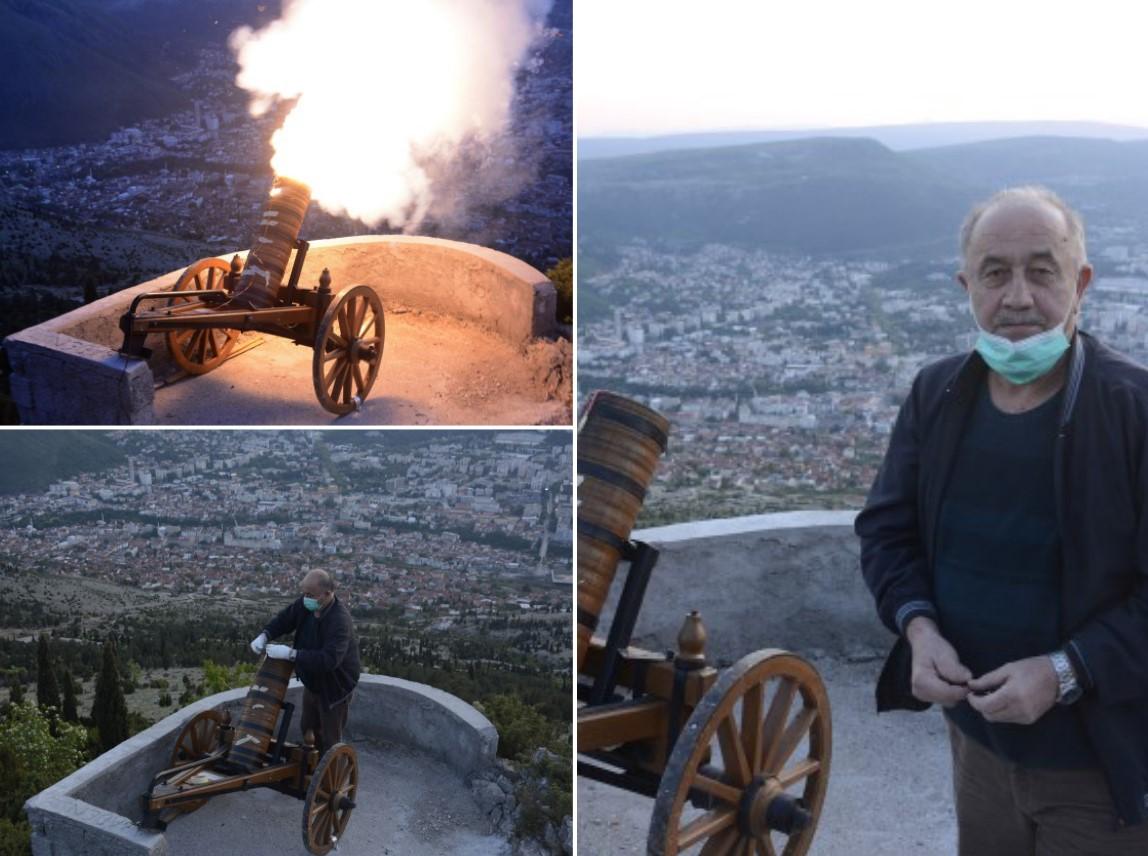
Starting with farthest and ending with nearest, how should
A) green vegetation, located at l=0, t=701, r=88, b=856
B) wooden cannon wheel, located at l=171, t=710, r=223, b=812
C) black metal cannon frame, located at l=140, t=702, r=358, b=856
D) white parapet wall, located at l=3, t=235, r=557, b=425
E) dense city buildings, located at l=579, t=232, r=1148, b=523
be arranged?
dense city buildings, located at l=579, t=232, r=1148, b=523 < wooden cannon wheel, located at l=171, t=710, r=223, b=812 < black metal cannon frame, located at l=140, t=702, r=358, b=856 < green vegetation, located at l=0, t=701, r=88, b=856 < white parapet wall, located at l=3, t=235, r=557, b=425

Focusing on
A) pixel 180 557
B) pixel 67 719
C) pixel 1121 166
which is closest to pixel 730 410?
pixel 1121 166

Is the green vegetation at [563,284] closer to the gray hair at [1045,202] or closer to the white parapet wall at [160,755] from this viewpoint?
the white parapet wall at [160,755]

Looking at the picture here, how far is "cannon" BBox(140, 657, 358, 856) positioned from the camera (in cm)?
400

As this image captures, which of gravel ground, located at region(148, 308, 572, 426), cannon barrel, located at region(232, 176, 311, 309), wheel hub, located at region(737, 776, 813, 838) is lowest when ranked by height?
wheel hub, located at region(737, 776, 813, 838)

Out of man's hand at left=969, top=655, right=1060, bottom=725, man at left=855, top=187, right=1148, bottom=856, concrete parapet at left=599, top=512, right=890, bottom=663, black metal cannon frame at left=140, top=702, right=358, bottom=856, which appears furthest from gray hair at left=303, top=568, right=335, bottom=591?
man's hand at left=969, top=655, right=1060, bottom=725

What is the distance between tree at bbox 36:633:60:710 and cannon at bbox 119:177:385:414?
48.7 inches

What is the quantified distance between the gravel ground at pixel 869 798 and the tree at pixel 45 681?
1750mm

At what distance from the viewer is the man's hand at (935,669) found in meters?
2.19

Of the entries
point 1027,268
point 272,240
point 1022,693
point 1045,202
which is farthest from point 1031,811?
point 272,240

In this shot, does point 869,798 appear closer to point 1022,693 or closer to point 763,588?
point 763,588

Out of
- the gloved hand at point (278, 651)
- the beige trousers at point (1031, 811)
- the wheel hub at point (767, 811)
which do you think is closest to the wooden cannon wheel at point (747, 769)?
the wheel hub at point (767, 811)

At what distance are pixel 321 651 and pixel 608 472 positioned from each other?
1.27 m

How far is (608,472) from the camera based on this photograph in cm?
328

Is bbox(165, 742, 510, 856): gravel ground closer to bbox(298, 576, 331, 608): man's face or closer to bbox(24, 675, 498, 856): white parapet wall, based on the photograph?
bbox(24, 675, 498, 856): white parapet wall
